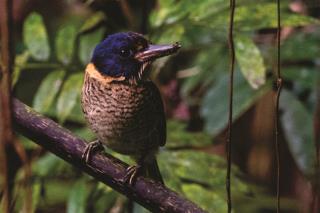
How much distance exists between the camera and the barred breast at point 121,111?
7.27ft

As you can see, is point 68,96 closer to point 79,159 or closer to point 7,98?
point 79,159

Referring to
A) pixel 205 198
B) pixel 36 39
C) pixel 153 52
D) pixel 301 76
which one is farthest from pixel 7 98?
pixel 301 76

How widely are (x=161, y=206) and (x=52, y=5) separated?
10.7ft

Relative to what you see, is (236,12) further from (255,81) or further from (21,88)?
(21,88)

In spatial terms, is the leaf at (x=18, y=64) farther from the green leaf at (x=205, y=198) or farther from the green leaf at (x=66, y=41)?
the green leaf at (x=205, y=198)

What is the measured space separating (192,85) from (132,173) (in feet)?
4.06

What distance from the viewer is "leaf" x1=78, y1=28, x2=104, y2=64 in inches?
103

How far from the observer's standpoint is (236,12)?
2443 millimetres

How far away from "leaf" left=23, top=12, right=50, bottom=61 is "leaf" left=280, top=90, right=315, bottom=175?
2.84ft

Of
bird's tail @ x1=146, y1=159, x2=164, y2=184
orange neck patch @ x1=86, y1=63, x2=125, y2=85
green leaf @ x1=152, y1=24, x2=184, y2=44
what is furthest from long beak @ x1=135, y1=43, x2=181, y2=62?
bird's tail @ x1=146, y1=159, x2=164, y2=184

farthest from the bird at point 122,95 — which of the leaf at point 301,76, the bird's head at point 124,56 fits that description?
the leaf at point 301,76

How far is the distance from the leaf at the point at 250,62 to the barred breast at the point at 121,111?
0.28m

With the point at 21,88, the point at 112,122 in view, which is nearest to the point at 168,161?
the point at 112,122

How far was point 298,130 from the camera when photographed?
8.40ft
